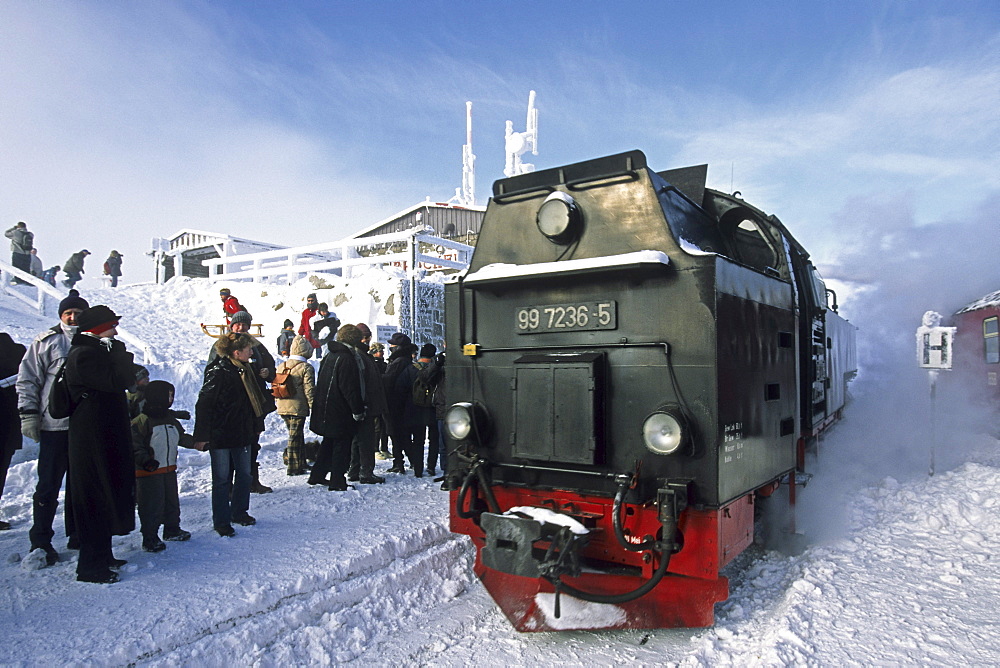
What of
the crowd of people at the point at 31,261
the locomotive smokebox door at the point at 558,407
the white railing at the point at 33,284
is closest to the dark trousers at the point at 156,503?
the locomotive smokebox door at the point at 558,407

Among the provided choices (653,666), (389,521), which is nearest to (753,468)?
(653,666)

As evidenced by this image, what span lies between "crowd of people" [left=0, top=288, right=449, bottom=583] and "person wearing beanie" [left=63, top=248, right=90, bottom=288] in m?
14.4

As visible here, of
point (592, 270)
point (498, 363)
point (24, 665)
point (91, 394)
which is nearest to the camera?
point (24, 665)

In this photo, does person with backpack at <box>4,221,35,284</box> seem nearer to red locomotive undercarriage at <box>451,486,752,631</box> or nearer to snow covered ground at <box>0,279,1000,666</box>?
snow covered ground at <box>0,279,1000,666</box>

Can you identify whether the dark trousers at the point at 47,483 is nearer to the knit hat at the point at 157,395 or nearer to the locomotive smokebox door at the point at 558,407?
the knit hat at the point at 157,395

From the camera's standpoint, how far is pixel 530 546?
3.49 meters

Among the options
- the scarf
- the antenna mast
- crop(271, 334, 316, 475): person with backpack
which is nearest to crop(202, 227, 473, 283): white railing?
crop(271, 334, 316, 475): person with backpack

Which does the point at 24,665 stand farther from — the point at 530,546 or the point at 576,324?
the point at 576,324

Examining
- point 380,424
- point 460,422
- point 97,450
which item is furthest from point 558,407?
point 380,424

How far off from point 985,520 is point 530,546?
4.77 m

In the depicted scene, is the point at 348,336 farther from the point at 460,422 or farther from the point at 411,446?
the point at 460,422

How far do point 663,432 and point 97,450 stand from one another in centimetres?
348

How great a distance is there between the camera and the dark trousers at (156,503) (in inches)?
179

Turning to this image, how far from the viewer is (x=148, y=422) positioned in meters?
4.77
